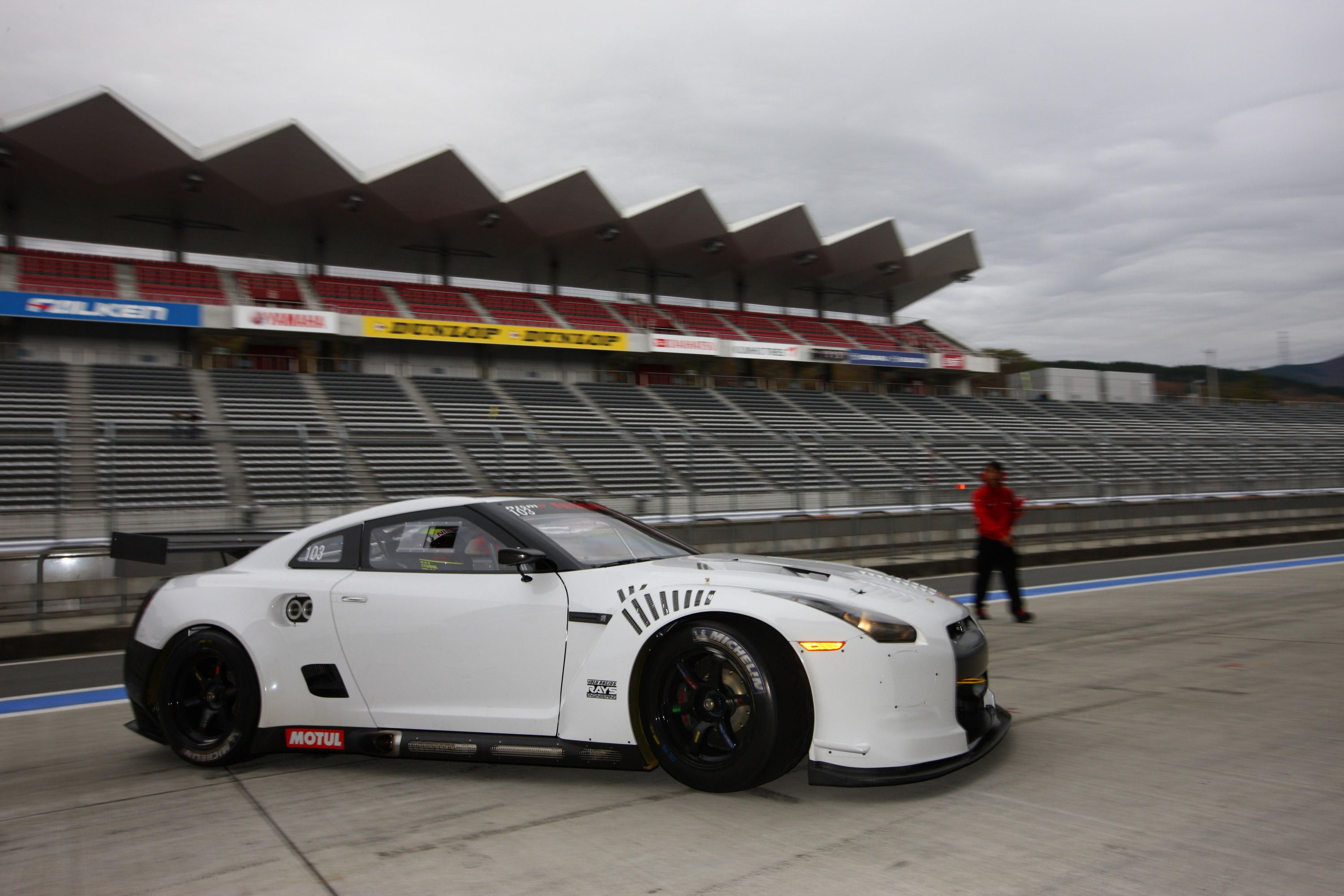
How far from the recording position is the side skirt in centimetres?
379

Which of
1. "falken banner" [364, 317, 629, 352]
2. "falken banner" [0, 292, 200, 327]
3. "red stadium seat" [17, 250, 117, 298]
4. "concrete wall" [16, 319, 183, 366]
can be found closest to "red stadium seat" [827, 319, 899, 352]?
"falken banner" [364, 317, 629, 352]

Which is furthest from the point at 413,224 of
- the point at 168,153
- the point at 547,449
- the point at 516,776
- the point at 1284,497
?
the point at 516,776

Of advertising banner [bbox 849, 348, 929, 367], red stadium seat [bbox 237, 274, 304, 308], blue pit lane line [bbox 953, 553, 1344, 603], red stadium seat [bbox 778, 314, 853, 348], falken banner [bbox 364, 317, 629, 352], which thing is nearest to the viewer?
blue pit lane line [bbox 953, 553, 1344, 603]

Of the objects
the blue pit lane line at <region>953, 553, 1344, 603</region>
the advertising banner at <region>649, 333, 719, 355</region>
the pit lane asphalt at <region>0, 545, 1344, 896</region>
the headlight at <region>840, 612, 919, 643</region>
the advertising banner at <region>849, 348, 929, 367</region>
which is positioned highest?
the advertising banner at <region>649, 333, 719, 355</region>

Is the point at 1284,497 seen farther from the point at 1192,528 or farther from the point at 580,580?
the point at 580,580

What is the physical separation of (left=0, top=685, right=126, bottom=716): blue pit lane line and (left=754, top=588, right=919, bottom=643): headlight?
17.2ft

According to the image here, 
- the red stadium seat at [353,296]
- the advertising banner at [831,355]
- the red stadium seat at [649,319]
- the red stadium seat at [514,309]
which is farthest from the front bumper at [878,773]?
Answer: the advertising banner at [831,355]

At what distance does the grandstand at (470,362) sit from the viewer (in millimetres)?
11719

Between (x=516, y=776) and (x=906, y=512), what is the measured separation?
464 inches

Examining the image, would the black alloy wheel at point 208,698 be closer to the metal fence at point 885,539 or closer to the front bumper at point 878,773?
the metal fence at point 885,539

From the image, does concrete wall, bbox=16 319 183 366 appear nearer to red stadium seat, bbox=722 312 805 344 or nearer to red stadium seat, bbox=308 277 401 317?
red stadium seat, bbox=308 277 401 317

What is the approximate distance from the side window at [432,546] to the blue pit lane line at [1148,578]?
25.8 ft

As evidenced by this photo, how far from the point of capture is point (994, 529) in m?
9.16

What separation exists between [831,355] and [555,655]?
43.1 m
